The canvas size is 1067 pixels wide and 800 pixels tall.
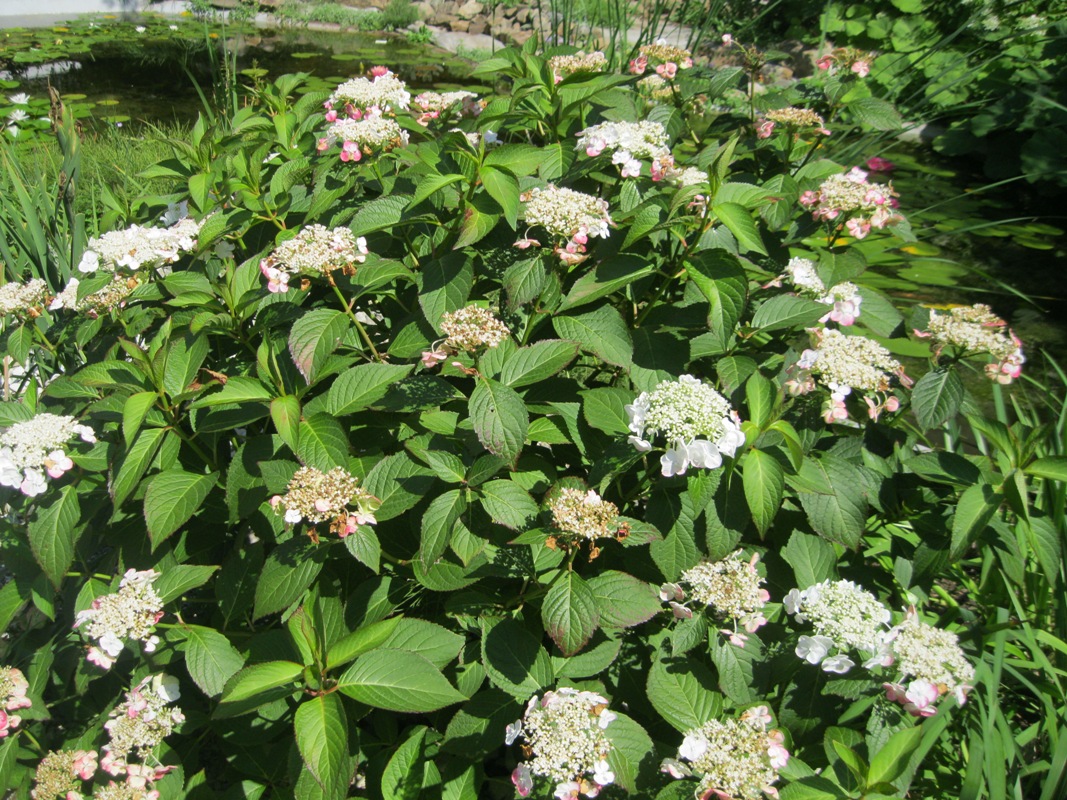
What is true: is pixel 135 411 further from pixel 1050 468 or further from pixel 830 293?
pixel 1050 468

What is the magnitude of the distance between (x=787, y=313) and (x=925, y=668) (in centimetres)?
74

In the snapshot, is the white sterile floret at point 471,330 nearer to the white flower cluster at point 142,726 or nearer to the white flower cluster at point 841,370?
the white flower cluster at point 841,370

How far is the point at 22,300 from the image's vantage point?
6.28 feet

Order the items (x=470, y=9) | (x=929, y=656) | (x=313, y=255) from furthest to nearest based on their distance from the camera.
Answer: (x=470, y=9) → (x=313, y=255) → (x=929, y=656)

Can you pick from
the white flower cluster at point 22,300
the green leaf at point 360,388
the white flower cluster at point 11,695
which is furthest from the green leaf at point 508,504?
the white flower cluster at point 22,300

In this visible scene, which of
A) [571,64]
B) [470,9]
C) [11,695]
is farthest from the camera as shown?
[470,9]

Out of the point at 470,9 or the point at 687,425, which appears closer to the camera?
the point at 687,425

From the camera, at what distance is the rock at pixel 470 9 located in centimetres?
1026

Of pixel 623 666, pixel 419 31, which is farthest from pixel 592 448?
pixel 419 31

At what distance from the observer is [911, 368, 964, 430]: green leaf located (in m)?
1.58

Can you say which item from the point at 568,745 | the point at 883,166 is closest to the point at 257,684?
the point at 568,745

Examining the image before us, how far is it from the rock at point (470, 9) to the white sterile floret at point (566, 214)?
9.88 metres

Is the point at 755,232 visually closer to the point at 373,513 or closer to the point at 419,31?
the point at 373,513

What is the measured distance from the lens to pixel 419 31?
394 inches
